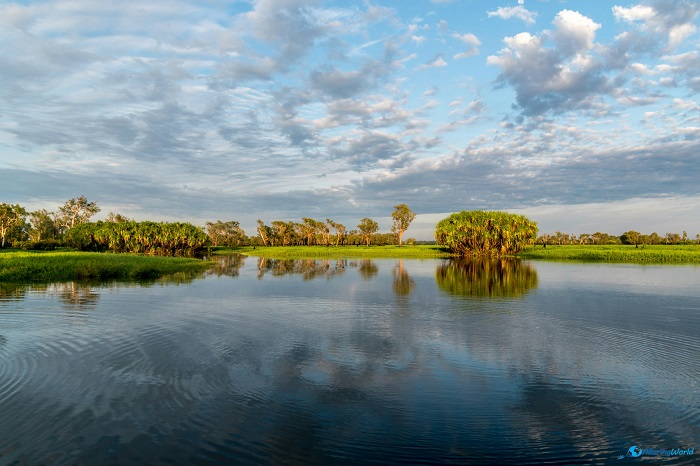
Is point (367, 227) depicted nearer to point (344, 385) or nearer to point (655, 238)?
point (655, 238)

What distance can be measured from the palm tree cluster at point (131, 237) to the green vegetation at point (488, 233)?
6797 cm

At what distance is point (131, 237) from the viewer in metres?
88.7

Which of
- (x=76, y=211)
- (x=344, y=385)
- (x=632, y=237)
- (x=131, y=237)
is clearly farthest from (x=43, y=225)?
(x=632, y=237)

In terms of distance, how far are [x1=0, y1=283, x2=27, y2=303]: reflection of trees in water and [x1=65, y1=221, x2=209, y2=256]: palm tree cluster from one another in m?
55.2

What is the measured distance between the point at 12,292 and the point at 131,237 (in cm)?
6248

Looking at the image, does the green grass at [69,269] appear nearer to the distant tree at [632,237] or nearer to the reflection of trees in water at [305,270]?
the reflection of trees in water at [305,270]

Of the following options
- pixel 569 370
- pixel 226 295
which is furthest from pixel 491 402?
pixel 226 295

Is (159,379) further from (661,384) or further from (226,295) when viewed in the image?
(226,295)

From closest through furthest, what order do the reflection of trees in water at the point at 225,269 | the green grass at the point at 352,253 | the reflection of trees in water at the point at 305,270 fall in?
the reflection of trees in water at the point at 305,270 < the reflection of trees in water at the point at 225,269 < the green grass at the point at 352,253

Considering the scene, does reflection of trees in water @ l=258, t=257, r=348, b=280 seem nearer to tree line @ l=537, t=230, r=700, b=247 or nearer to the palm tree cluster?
the palm tree cluster

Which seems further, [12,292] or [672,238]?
[672,238]

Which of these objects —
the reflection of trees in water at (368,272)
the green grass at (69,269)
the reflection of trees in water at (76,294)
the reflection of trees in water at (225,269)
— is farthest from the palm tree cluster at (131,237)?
the reflection of trees in water at (76,294)

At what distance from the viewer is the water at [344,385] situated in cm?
864

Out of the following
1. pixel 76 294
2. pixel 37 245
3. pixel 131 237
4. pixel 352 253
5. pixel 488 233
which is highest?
pixel 488 233
